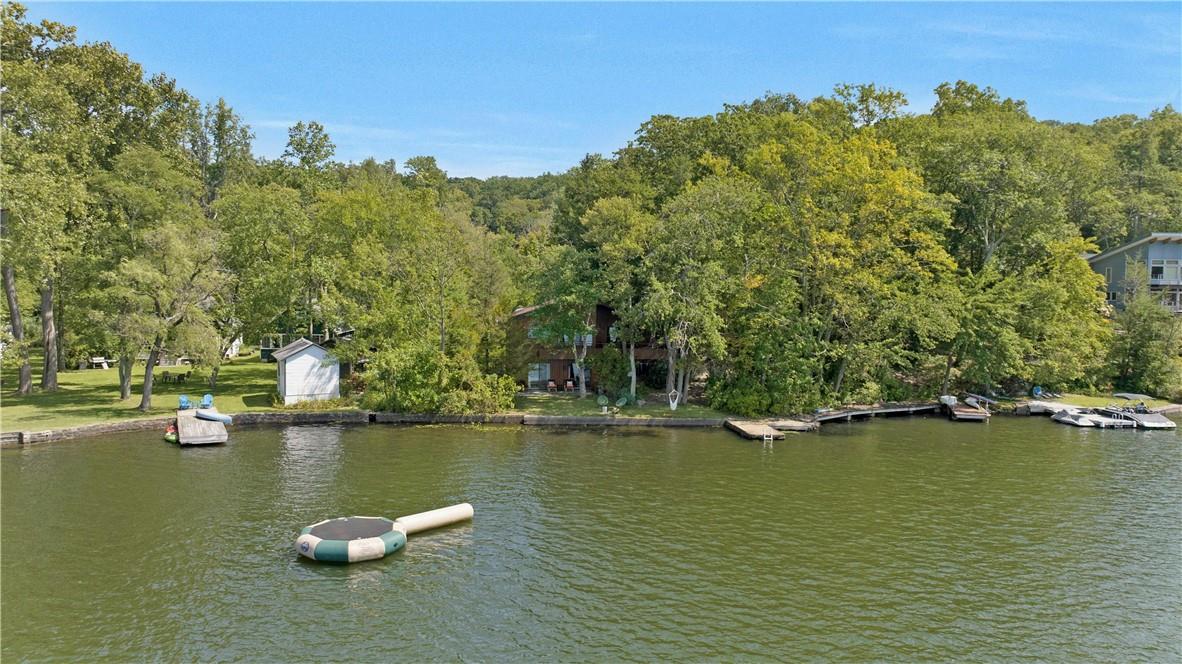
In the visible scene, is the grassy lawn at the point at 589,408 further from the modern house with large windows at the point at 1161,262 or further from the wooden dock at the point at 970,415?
the modern house with large windows at the point at 1161,262

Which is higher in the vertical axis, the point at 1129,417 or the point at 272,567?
the point at 1129,417

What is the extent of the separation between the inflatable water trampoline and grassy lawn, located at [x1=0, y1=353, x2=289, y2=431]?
2134cm

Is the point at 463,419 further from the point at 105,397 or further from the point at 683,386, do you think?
the point at 105,397

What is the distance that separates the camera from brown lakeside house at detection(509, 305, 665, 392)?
41.9m

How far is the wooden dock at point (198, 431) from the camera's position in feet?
99.8

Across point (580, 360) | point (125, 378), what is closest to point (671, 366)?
point (580, 360)

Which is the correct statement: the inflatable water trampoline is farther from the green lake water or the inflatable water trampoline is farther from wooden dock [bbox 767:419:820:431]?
wooden dock [bbox 767:419:820:431]

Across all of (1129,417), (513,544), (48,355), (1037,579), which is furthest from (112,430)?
(1129,417)

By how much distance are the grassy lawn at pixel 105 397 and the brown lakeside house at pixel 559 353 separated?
1476 cm

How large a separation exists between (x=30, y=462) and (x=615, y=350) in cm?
2818

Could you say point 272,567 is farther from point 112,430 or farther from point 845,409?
point 845,409

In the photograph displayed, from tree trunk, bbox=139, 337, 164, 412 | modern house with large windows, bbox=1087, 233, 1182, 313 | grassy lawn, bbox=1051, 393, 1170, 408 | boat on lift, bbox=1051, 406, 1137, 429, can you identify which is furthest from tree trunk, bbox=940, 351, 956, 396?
tree trunk, bbox=139, 337, 164, 412

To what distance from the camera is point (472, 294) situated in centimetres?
4322

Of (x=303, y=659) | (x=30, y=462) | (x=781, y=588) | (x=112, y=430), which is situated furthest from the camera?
(x=112, y=430)
